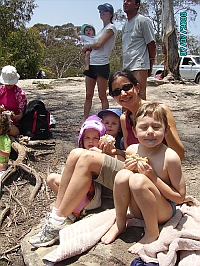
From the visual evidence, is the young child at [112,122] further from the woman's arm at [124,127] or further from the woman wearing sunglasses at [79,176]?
the woman wearing sunglasses at [79,176]

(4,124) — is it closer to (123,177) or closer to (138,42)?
(138,42)

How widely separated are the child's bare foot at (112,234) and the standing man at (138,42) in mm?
2255

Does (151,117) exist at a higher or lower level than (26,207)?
higher

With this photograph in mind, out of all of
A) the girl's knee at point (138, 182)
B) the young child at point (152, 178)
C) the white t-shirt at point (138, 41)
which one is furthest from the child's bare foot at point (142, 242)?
the white t-shirt at point (138, 41)

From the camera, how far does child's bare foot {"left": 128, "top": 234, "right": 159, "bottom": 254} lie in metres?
2.15

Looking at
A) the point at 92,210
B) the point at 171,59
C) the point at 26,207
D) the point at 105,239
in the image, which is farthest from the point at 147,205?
the point at 171,59

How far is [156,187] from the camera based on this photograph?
2.12 meters

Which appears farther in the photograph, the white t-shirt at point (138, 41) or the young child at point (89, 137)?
the white t-shirt at point (138, 41)

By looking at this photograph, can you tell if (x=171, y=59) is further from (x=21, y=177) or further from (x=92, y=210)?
(x=92, y=210)

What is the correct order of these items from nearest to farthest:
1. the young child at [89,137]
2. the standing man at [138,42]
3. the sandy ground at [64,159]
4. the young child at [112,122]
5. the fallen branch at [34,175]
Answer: the sandy ground at [64,159] → the young child at [89,137] → the young child at [112,122] → the fallen branch at [34,175] → the standing man at [138,42]

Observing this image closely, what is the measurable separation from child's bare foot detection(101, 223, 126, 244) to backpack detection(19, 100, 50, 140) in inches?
104

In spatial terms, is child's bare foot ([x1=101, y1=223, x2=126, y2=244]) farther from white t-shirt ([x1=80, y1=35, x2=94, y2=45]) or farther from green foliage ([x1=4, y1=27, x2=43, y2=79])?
green foliage ([x1=4, y1=27, x2=43, y2=79])

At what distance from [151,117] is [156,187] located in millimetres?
403

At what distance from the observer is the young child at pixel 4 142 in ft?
13.7
